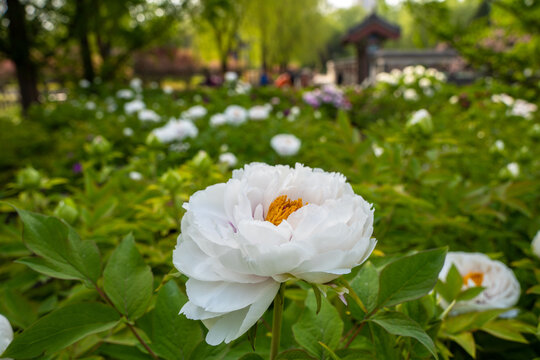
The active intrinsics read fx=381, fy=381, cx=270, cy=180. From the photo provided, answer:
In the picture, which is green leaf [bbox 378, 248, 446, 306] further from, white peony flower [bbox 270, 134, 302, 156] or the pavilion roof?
the pavilion roof

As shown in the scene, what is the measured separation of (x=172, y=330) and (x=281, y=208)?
0.22 meters

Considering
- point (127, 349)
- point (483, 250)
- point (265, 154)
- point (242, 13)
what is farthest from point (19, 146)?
point (242, 13)

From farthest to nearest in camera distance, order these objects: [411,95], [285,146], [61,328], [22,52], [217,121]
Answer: [22,52] < [411,95] < [217,121] < [285,146] < [61,328]

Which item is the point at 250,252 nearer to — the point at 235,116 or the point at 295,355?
the point at 295,355

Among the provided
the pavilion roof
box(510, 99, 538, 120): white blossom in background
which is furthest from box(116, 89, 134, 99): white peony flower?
the pavilion roof

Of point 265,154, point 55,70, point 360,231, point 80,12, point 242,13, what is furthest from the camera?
point 242,13

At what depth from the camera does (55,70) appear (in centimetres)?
713

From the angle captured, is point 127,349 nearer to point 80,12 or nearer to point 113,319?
point 113,319

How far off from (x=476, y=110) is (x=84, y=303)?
2.67 meters

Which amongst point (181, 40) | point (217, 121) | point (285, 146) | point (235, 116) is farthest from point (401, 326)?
point (181, 40)

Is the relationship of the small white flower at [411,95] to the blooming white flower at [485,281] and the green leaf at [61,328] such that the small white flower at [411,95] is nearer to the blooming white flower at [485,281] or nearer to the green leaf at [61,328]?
the blooming white flower at [485,281]

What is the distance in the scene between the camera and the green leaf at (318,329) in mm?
471

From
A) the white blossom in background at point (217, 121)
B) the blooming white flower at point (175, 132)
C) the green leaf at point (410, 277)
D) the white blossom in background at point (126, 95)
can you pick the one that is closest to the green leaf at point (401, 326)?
the green leaf at point (410, 277)

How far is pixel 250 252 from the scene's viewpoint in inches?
13.2
